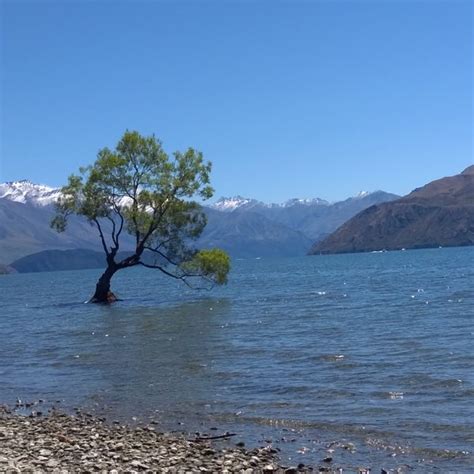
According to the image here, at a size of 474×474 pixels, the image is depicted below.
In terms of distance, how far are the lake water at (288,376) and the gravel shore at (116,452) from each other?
1.23 metres

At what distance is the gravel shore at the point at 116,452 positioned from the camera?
46.4 feet

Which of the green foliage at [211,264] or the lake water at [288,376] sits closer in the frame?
the lake water at [288,376]

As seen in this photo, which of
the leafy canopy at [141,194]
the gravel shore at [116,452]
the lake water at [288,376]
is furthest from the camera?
the leafy canopy at [141,194]

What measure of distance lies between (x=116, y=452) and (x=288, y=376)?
34.6ft

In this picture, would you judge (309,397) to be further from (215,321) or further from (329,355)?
(215,321)

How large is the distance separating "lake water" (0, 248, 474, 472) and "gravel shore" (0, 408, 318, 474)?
4.05 ft

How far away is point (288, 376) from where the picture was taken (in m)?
24.9

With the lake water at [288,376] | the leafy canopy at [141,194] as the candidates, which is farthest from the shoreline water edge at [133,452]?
the leafy canopy at [141,194]

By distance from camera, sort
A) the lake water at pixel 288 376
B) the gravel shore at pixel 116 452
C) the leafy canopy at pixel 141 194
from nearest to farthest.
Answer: the gravel shore at pixel 116 452, the lake water at pixel 288 376, the leafy canopy at pixel 141 194

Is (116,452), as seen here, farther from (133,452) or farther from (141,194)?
(141,194)

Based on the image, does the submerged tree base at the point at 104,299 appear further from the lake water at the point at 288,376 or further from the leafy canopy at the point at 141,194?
the lake water at the point at 288,376

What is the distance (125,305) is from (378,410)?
2011 inches

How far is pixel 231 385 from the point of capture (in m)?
24.1

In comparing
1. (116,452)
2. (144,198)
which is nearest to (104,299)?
(144,198)
